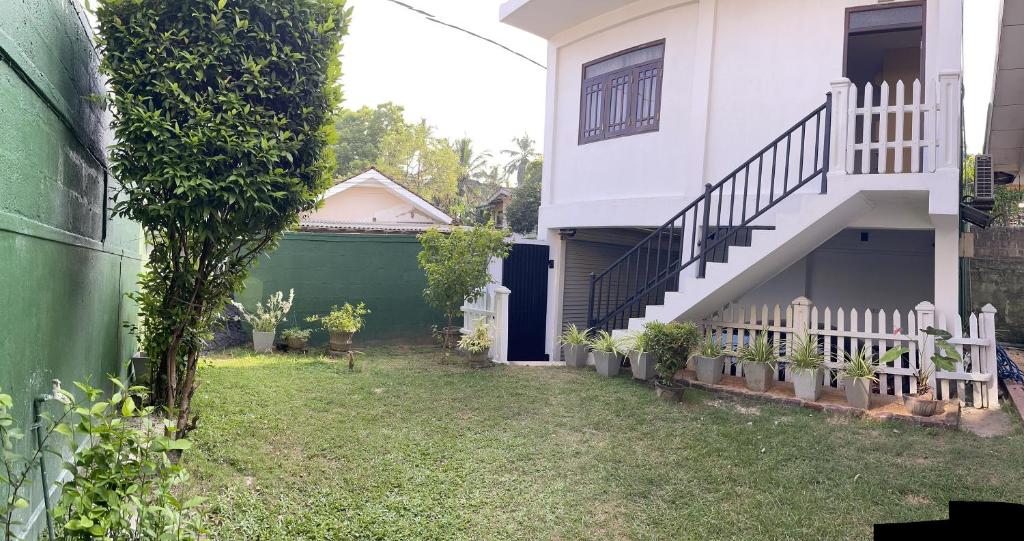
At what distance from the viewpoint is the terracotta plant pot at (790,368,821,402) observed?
6.06 metres

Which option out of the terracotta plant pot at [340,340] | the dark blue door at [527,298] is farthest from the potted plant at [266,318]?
the dark blue door at [527,298]

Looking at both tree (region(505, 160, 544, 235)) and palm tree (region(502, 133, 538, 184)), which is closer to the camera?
tree (region(505, 160, 544, 235))

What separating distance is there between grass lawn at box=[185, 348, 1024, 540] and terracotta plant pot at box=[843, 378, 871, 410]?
1.26 ft

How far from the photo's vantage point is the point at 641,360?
7.06 m

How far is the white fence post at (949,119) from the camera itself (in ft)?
19.6

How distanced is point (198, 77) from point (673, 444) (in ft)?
13.5

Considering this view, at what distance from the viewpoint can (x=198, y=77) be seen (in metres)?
3.59

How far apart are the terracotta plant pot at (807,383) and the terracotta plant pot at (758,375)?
333mm

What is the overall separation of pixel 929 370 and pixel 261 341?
27.5 ft

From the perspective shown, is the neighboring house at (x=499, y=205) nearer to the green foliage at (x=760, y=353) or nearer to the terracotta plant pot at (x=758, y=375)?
the green foliage at (x=760, y=353)

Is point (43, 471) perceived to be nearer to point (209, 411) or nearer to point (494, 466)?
point (494, 466)

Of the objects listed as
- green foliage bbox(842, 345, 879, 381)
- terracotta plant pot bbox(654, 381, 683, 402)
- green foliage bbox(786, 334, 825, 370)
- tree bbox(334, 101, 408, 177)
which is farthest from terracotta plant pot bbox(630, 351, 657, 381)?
tree bbox(334, 101, 408, 177)

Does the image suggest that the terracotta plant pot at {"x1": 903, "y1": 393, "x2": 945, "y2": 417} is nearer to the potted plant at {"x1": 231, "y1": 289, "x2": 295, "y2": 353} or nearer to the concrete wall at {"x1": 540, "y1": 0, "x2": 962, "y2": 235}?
the concrete wall at {"x1": 540, "y1": 0, "x2": 962, "y2": 235}

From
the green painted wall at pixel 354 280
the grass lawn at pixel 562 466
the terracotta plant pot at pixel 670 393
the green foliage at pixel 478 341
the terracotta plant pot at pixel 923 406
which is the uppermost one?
the green painted wall at pixel 354 280
